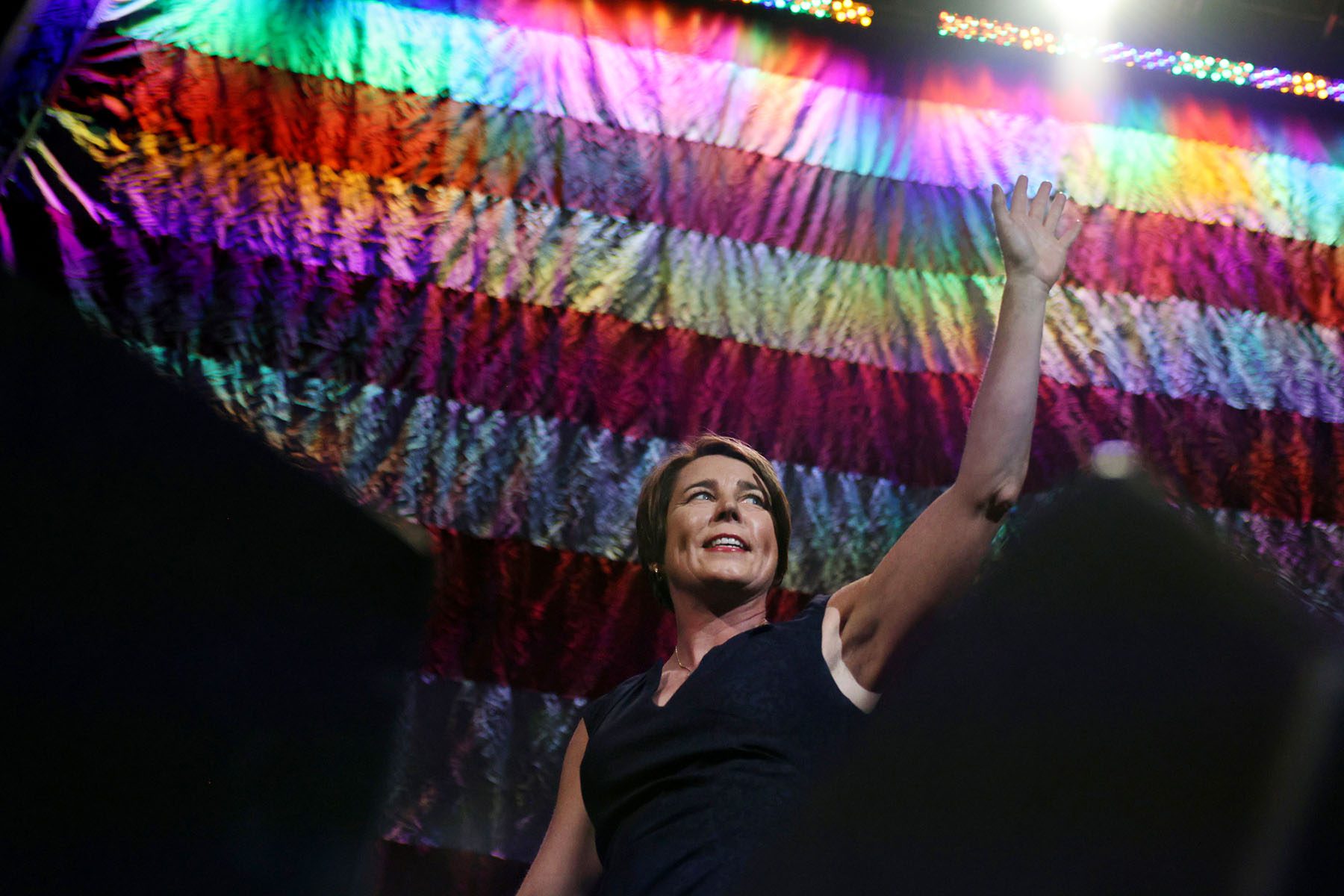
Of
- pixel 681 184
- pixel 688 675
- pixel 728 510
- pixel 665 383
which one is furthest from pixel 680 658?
pixel 681 184

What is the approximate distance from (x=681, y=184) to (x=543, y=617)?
0.90m

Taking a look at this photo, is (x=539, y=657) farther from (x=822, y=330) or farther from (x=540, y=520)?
(x=822, y=330)

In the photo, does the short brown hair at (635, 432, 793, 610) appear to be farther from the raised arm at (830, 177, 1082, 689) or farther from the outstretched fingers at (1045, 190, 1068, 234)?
the outstretched fingers at (1045, 190, 1068, 234)

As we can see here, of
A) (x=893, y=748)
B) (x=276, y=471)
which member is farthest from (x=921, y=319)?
(x=893, y=748)

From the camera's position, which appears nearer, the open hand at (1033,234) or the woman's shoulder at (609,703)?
the open hand at (1033,234)

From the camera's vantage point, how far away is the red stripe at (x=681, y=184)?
208 centimetres

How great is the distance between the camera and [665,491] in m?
1.56

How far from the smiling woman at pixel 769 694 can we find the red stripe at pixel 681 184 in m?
0.81

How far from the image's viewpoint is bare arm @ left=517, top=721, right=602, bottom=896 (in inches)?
53.2

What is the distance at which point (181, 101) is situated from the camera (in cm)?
208

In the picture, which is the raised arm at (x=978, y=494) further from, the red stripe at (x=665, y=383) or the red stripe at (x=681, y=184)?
the red stripe at (x=681, y=184)

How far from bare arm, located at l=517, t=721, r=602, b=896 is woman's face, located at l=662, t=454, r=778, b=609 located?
0.27 m

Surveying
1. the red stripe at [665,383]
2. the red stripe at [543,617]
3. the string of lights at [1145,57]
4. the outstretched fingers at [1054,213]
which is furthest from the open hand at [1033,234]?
the string of lights at [1145,57]

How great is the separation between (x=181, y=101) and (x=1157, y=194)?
1944mm
